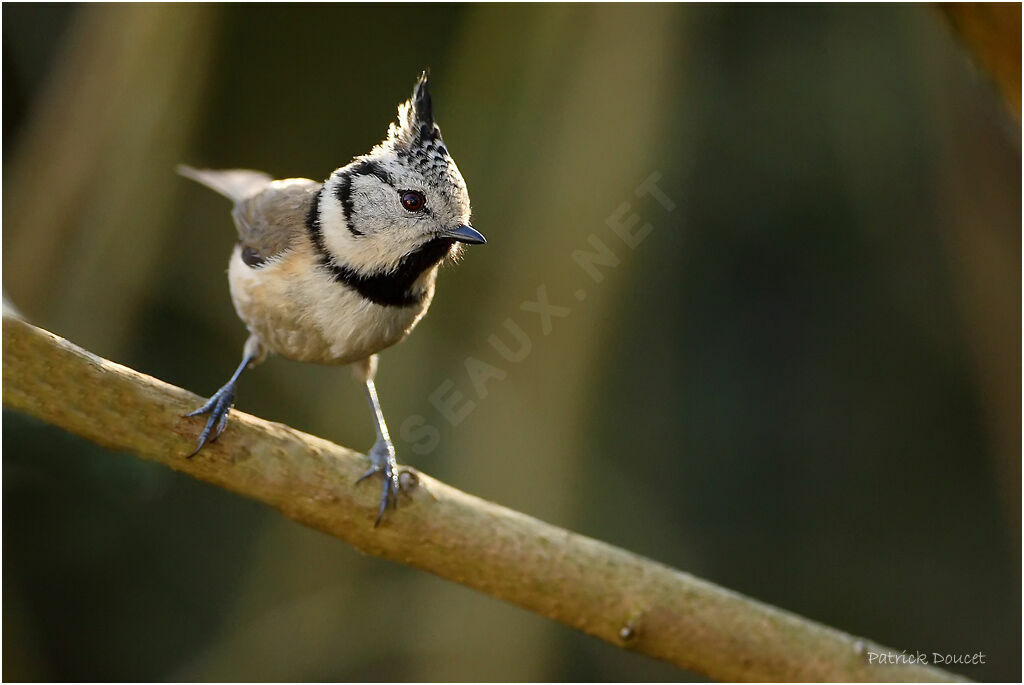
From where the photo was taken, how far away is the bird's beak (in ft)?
6.23

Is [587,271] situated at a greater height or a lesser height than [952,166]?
lesser

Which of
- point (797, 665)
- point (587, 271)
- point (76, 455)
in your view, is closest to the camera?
point (797, 665)

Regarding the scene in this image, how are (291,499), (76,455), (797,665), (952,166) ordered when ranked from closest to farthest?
(291,499) < (797,665) < (76,455) < (952,166)

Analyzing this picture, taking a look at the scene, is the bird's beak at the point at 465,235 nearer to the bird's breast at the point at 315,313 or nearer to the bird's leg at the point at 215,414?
the bird's breast at the point at 315,313

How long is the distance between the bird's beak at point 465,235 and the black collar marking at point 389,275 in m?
0.07

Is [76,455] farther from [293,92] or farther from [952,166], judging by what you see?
[952,166]

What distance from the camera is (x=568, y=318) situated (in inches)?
135

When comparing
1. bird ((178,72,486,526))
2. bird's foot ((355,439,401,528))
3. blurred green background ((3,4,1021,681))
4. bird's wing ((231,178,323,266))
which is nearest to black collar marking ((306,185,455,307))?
bird ((178,72,486,526))

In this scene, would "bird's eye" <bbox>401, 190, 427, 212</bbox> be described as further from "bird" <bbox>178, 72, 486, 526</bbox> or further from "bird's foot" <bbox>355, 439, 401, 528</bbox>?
"bird's foot" <bbox>355, 439, 401, 528</bbox>

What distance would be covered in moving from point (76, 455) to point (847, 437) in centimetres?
289

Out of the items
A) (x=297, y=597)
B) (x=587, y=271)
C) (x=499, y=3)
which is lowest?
(x=297, y=597)

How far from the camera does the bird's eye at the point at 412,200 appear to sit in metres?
1.93

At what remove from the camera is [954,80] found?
3.89 metres

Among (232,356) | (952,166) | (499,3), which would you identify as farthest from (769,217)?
(232,356)
